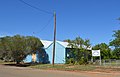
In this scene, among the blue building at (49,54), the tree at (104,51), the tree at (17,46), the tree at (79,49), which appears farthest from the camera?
the tree at (104,51)

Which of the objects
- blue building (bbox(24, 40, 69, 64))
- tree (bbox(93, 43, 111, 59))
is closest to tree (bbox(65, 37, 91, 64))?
blue building (bbox(24, 40, 69, 64))

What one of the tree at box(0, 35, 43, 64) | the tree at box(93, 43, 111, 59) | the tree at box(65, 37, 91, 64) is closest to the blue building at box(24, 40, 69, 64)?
the tree at box(65, 37, 91, 64)

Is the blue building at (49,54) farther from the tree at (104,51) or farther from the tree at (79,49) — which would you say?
the tree at (104,51)

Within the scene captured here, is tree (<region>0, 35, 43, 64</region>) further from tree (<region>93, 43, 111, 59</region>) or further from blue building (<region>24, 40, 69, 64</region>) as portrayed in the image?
tree (<region>93, 43, 111, 59</region>)

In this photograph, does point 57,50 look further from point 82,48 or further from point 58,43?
point 82,48

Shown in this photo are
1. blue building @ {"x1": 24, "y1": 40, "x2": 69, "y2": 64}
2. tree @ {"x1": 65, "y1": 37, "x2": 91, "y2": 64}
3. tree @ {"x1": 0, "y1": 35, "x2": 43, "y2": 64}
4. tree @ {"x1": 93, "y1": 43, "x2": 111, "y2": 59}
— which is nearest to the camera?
tree @ {"x1": 0, "y1": 35, "x2": 43, "y2": 64}

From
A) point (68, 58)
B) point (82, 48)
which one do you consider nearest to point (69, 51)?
point (68, 58)

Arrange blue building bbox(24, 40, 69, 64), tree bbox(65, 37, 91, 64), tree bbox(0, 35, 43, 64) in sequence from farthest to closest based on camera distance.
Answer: blue building bbox(24, 40, 69, 64) < tree bbox(65, 37, 91, 64) < tree bbox(0, 35, 43, 64)

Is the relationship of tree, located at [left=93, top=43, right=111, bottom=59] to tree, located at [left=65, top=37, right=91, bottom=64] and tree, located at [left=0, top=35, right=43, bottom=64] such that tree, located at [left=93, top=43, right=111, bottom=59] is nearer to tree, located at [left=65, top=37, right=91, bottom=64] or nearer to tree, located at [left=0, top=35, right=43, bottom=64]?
tree, located at [left=65, top=37, right=91, bottom=64]

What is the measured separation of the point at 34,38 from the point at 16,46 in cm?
488

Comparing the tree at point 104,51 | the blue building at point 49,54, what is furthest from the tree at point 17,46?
the tree at point 104,51

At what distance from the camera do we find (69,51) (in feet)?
182

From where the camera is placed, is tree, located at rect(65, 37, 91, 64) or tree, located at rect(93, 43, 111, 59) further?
tree, located at rect(93, 43, 111, 59)

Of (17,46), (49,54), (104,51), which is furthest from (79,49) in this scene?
(17,46)
